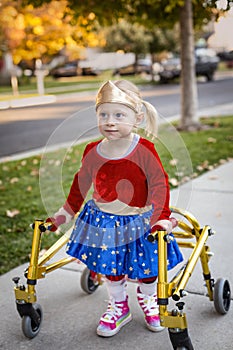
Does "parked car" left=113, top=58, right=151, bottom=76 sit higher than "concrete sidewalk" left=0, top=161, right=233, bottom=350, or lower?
lower

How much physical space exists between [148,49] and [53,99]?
38.3ft

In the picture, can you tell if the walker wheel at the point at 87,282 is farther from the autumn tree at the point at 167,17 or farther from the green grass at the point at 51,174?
the autumn tree at the point at 167,17

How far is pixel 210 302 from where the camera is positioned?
306cm

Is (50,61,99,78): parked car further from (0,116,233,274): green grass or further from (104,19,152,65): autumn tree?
(0,116,233,274): green grass

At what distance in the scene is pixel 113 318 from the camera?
2785mm

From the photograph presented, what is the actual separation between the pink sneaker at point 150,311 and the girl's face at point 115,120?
2.78 ft

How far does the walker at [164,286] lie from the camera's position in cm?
232

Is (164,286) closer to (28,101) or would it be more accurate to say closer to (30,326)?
(30,326)

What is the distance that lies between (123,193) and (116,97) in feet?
1.47

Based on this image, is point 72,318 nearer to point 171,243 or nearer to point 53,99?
point 171,243

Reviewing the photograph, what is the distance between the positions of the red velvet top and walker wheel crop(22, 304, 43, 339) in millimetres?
670

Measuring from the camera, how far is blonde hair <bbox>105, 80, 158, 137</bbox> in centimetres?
256

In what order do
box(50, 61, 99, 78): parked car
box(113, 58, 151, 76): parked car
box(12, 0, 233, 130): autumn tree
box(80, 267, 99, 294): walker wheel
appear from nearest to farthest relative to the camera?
box(80, 267, 99, 294): walker wheel < box(12, 0, 233, 130): autumn tree < box(113, 58, 151, 76): parked car < box(50, 61, 99, 78): parked car

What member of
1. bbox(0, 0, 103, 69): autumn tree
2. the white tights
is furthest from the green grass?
bbox(0, 0, 103, 69): autumn tree
